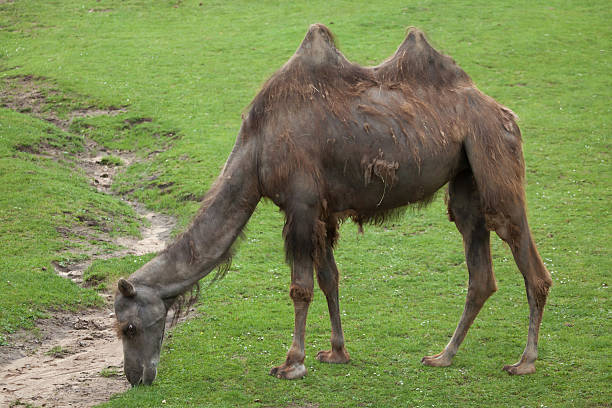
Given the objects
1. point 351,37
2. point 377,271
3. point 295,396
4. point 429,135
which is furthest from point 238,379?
point 351,37

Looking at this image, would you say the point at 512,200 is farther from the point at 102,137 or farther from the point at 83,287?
the point at 102,137

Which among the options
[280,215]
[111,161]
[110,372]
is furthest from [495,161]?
[111,161]

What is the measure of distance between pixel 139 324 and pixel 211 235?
46.1 inches

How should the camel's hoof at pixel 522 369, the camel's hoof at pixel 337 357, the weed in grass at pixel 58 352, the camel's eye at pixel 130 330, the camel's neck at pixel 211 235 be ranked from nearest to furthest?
1. the camel's eye at pixel 130 330
2. the camel's neck at pixel 211 235
3. the camel's hoof at pixel 522 369
4. the camel's hoof at pixel 337 357
5. the weed in grass at pixel 58 352

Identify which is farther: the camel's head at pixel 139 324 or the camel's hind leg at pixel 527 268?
the camel's hind leg at pixel 527 268

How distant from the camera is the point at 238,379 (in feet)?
26.3

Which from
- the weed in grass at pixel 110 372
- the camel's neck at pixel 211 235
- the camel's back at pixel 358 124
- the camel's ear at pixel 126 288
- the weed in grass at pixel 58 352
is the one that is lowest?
the weed in grass at pixel 58 352

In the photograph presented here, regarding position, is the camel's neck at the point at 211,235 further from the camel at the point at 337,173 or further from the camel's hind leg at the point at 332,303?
the camel's hind leg at the point at 332,303

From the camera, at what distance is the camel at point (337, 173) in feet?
24.7

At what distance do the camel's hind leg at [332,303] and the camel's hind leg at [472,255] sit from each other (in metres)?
0.99

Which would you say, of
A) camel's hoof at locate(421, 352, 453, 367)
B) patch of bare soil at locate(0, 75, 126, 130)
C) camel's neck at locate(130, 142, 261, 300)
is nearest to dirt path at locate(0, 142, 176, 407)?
camel's neck at locate(130, 142, 261, 300)

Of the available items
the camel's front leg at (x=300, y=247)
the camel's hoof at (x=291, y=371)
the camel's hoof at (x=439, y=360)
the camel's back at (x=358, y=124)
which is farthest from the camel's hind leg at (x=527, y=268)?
the camel's hoof at (x=291, y=371)

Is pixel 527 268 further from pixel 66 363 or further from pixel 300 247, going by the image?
pixel 66 363

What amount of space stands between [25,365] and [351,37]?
17.9m
